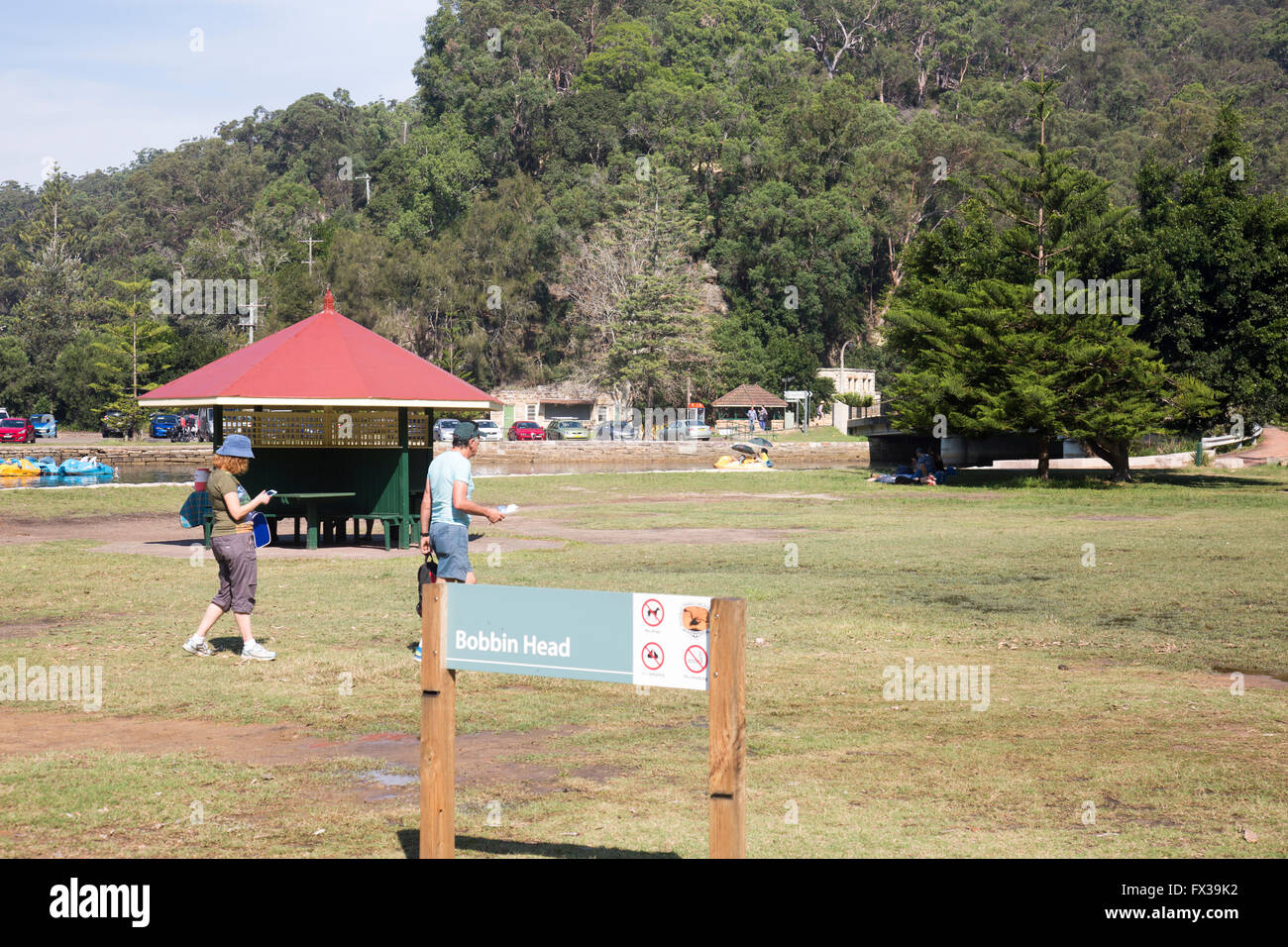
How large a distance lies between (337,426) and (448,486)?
1148 cm

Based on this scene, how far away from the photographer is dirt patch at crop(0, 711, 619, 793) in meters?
7.95

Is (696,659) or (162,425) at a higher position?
(162,425)

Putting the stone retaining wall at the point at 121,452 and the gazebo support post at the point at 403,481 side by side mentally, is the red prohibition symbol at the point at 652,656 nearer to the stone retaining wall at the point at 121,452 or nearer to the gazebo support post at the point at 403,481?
the gazebo support post at the point at 403,481

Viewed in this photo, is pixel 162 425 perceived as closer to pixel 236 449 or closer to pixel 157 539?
pixel 157 539

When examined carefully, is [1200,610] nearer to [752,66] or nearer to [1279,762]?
[1279,762]

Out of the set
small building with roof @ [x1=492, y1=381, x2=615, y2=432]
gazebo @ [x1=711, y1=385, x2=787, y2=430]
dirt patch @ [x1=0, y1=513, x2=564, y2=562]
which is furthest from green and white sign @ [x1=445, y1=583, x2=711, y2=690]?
small building with roof @ [x1=492, y1=381, x2=615, y2=432]

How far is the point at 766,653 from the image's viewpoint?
11719 millimetres

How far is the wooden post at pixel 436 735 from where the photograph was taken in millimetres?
5801

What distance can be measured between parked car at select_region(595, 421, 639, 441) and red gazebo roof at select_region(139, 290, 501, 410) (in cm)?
5137

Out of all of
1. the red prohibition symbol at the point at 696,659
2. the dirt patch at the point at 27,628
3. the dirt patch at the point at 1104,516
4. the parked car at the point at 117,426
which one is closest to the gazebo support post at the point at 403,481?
the dirt patch at the point at 27,628

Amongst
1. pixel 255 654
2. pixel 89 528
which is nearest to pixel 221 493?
pixel 255 654

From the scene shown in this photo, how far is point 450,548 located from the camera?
33.1 ft
